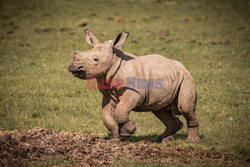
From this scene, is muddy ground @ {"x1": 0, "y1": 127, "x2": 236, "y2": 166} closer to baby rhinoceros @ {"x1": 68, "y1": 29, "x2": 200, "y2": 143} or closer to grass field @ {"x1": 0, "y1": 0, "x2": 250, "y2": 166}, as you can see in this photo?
grass field @ {"x1": 0, "y1": 0, "x2": 250, "y2": 166}

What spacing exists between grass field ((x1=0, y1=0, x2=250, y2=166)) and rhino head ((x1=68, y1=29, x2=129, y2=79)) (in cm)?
212

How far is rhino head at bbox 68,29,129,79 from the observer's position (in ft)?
29.0

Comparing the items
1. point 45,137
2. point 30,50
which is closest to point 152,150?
point 45,137

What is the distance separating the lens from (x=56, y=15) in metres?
28.3

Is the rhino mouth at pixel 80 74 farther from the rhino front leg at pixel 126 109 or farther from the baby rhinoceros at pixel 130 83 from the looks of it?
the rhino front leg at pixel 126 109

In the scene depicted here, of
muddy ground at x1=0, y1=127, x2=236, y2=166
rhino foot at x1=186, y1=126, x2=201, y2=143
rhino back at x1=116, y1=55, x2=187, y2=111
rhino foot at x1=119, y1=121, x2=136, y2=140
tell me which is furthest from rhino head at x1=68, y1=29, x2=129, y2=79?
rhino foot at x1=186, y1=126, x2=201, y2=143

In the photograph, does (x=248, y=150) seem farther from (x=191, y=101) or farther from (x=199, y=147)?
(x=191, y=101)

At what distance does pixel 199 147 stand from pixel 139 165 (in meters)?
1.93

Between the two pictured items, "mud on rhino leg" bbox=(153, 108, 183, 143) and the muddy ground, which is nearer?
the muddy ground

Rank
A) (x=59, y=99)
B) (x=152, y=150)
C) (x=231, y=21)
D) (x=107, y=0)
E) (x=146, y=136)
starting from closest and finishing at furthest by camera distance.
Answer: (x=152, y=150), (x=146, y=136), (x=59, y=99), (x=231, y=21), (x=107, y=0)

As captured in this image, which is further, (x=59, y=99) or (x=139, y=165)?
(x=59, y=99)

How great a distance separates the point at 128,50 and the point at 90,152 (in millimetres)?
12289

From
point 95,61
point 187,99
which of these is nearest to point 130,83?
point 95,61

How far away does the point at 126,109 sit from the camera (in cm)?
904
